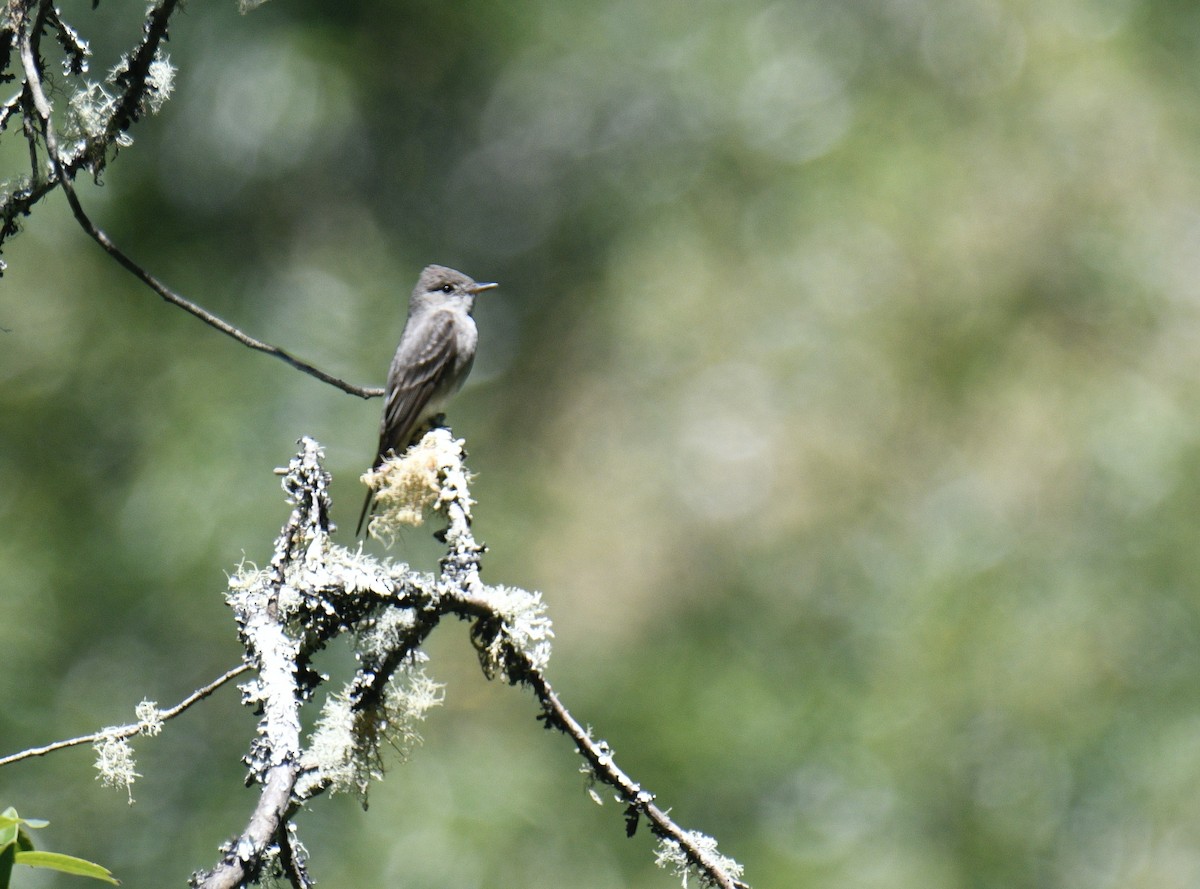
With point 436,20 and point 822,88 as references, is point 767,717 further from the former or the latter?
point 436,20

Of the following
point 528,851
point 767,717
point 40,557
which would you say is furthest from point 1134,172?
point 40,557

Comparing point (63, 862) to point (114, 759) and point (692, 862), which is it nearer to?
point (114, 759)

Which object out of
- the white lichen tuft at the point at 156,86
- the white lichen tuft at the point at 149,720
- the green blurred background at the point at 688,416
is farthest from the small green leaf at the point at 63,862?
the green blurred background at the point at 688,416

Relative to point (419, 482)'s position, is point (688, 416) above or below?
above

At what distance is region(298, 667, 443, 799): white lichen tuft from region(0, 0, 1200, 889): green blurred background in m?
4.88

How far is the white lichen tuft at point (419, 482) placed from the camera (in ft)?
6.99

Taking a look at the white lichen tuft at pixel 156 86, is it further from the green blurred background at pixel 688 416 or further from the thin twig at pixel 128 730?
the green blurred background at pixel 688 416

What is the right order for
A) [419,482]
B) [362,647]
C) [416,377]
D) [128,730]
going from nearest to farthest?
[128,730], [362,647], [419,482], [416,377]

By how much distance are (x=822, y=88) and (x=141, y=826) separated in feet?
25.4

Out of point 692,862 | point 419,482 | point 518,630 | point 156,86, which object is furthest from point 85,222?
point 692,862

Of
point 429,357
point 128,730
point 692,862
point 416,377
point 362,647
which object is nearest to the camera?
point 692,862

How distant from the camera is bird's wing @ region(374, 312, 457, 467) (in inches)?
177

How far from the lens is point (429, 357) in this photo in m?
4.88

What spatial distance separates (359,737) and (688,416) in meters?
9.53
